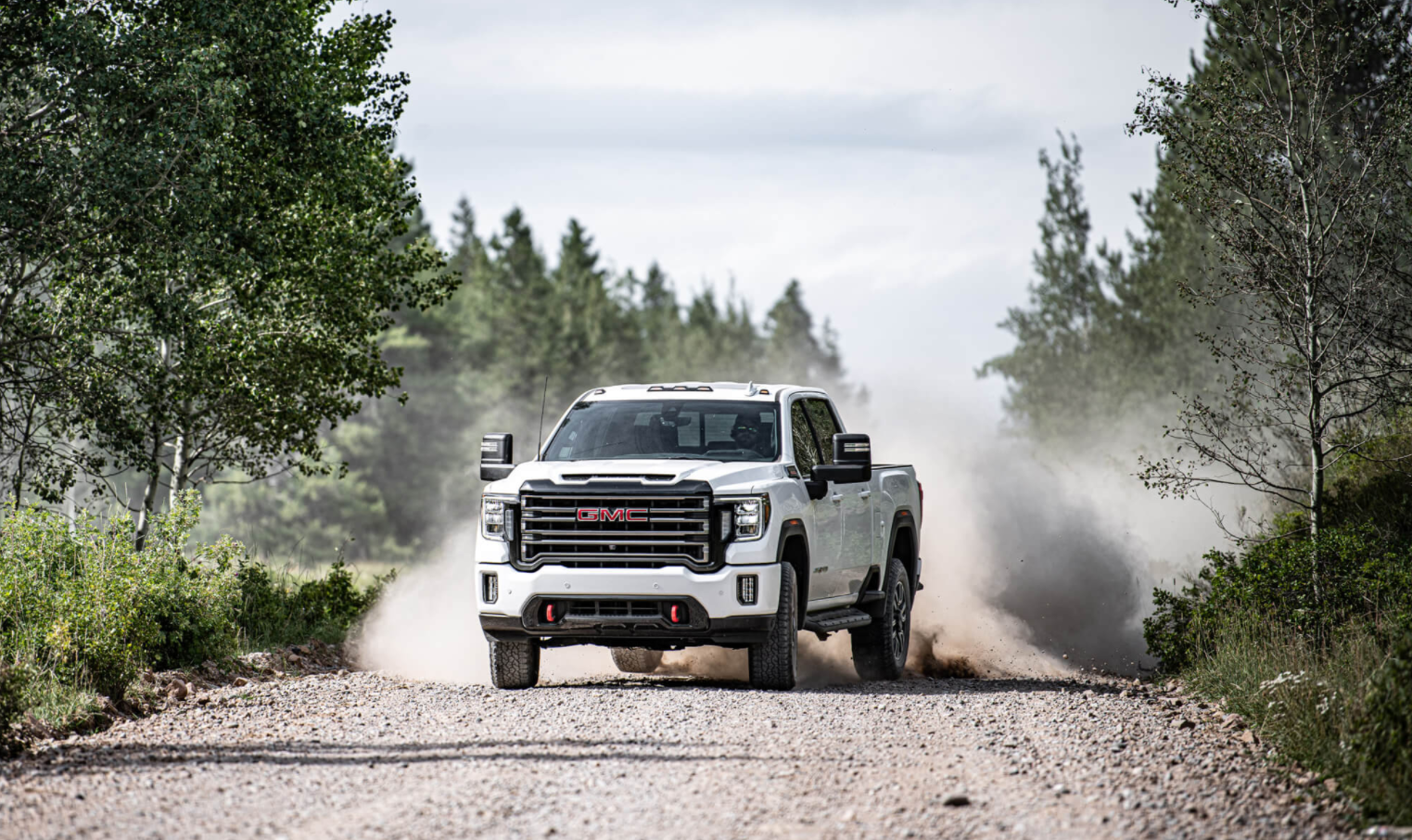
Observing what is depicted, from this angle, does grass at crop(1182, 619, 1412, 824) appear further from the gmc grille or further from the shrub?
the shrub

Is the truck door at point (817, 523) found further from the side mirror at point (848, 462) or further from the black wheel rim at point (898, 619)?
the black wheel rim at point (898, 619)

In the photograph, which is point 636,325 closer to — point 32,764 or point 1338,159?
point 1338,159

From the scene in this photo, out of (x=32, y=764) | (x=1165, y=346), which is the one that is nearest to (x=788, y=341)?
(x=1165, y=346)

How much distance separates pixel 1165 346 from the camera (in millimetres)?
41875

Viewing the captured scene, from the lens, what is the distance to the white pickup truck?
10664mm

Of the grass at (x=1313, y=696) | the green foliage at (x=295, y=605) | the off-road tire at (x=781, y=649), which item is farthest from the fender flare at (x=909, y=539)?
the green foliage at (x=295, y=605)

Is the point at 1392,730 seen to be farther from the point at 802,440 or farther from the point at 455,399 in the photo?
the point at 455,399

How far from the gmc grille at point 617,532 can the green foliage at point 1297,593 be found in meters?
4.67

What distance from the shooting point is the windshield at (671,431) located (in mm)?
11766

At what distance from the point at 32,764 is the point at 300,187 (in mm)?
10488

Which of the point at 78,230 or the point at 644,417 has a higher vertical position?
the point at 78,230

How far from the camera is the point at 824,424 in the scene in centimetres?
1311

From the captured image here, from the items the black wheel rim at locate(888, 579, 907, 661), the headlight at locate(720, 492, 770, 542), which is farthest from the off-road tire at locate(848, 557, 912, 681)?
the headlight at locate(720, 492, 770, 542)

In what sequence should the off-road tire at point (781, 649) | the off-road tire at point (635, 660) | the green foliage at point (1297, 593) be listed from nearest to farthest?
the off-road tire at point (781, 649)
the green foliage at point (1297, 593)
the off-road tire at point (635, 660)
